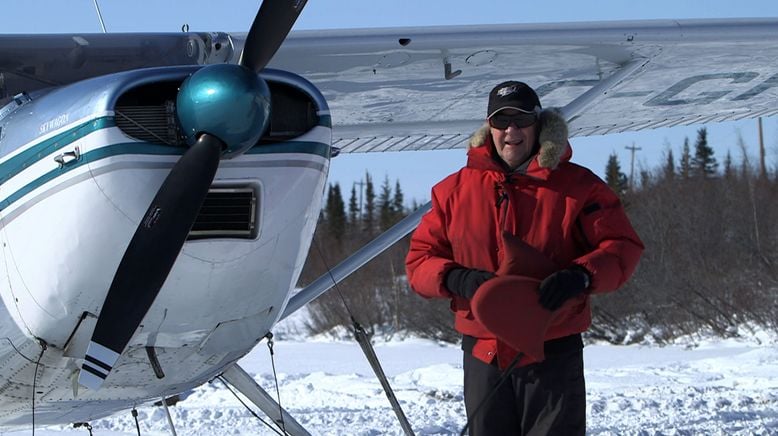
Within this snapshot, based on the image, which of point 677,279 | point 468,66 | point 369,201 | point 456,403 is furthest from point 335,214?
point 468,66

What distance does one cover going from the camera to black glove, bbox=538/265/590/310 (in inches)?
129

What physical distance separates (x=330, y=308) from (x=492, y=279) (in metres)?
24.7

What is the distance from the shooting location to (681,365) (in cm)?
1305

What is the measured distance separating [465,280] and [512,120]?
58cm

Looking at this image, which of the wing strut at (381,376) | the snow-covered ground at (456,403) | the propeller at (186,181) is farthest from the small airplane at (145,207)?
the snow-covered ground at (456,403)

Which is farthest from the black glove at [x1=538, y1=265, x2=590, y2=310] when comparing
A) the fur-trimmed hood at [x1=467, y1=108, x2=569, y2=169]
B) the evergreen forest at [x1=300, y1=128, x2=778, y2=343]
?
the evergreen forest at [x1=300, y1=128, x2=778, y2=343]

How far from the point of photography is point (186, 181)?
134 inches

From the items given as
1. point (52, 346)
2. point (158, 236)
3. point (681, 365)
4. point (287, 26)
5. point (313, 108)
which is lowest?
point (681, 365)

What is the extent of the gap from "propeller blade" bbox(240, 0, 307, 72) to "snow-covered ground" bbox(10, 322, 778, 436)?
3.04 metres

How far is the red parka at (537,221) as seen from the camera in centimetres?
348

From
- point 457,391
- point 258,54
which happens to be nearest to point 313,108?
point 258,54

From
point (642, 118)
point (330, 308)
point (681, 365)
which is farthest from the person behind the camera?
point (330, 308)

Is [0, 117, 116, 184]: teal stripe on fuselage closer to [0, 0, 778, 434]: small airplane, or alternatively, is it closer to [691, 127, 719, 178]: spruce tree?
[0, 0, 778, 434]: small airplane

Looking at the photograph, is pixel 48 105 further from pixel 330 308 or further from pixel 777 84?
pixel 330 308
